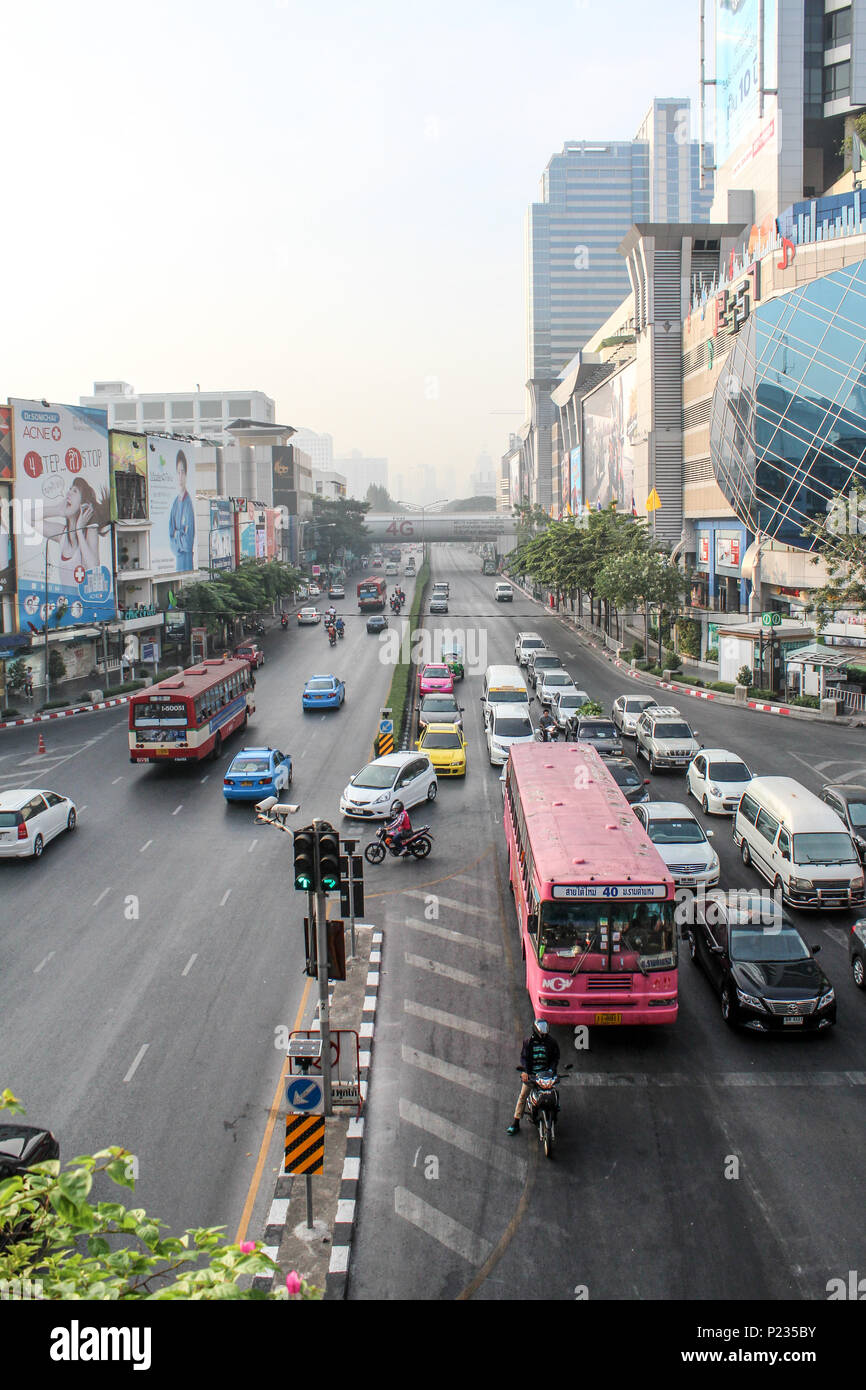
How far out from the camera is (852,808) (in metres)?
24.5

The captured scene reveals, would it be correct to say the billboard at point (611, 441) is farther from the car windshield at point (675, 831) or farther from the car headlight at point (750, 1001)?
the car headlight at point (750, 1001)

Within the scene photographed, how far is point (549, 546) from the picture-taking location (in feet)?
253

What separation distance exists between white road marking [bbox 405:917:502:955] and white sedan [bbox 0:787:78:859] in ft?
33.0

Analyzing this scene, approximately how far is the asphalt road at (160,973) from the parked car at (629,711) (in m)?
10.2

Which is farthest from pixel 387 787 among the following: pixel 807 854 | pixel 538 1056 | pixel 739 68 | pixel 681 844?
pixel 739 68

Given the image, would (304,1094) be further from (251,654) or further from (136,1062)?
(251,654)

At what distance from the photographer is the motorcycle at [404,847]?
2439cm

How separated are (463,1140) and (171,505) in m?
56.7

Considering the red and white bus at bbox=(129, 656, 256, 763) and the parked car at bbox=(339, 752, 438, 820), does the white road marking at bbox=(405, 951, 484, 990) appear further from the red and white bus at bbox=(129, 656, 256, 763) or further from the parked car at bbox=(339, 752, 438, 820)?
→ the red and white bus at bbox=(129, 656, 256, 763)

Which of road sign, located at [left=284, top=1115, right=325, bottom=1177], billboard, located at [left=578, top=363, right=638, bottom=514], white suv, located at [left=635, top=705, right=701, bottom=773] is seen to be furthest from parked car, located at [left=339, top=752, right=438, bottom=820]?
billboard, located at [left=578, top=363, right=638, bottom=514]

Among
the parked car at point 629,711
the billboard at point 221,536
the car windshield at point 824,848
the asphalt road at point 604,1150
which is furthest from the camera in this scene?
the billboard at point 221,536

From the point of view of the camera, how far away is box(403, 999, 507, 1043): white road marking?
1571cm

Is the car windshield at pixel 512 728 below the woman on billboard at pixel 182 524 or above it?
below

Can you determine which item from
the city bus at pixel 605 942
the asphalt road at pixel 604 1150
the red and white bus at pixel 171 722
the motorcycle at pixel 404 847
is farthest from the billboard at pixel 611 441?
the city bus at pixel 605 942
